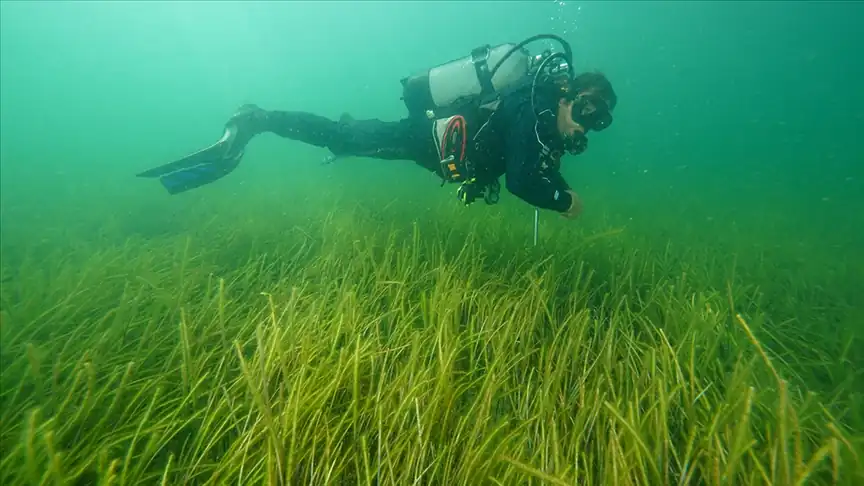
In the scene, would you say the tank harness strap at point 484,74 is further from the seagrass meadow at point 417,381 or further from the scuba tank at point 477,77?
the seagrass meadow at point 417,381

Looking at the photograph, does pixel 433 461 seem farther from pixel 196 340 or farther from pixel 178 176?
pixel 178 176

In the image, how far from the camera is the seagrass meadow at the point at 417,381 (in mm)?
1276

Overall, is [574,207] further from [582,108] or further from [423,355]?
[423,355]

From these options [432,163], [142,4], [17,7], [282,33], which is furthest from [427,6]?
[432,163]

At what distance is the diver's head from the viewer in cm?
360

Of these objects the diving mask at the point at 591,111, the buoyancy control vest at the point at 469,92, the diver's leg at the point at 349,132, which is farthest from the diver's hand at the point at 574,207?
the diver's leg at the point at 349,132

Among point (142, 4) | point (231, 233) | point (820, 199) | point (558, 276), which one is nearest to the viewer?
point (558, 276)

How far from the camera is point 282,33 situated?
309 ft

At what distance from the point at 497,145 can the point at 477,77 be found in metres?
→ 1.03

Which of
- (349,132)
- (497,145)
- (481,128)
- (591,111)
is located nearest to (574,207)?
(591,111)

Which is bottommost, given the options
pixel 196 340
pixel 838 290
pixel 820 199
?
pixel 820 199

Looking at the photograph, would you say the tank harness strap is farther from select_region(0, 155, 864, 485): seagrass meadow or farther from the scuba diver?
select_region(0, 155, 864, 485): seagrass meadow

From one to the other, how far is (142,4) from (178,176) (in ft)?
313

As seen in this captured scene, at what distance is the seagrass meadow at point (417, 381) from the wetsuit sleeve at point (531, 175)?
56 centimetres
